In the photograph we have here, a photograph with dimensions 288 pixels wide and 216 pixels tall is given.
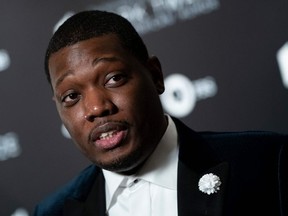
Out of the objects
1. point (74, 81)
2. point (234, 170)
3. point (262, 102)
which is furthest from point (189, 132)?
point (262, 102)

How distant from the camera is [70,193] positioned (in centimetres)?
80

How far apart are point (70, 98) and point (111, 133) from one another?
90 mm

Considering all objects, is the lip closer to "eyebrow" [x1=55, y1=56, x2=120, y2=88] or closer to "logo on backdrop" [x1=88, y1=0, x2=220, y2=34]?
"eyebrow" [x1=55, y1=56, x2=120, y2=88]

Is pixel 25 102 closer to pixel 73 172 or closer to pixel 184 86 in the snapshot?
pixel 73 172

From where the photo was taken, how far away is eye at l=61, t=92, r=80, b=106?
67cm

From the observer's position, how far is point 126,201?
0.72 meters

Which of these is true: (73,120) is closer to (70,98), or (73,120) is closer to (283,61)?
(70,98)

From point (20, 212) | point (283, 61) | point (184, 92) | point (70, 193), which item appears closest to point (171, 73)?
point (184, 92)

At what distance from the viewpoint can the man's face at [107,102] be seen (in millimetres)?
640

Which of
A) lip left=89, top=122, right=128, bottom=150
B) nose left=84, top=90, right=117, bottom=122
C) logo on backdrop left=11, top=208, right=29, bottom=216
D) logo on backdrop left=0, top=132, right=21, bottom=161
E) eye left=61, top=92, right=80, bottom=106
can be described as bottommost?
logo on backdrop left=11, top=208, right=29, bottom=216

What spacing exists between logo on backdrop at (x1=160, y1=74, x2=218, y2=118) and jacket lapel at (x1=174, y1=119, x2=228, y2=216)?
0.96 feet

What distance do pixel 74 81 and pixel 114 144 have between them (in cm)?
11

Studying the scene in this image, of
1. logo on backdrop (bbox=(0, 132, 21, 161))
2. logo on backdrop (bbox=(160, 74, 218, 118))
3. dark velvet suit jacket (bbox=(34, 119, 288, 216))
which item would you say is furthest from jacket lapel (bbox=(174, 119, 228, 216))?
logo on backdrop (bbox=(0, 132, 21, 161))

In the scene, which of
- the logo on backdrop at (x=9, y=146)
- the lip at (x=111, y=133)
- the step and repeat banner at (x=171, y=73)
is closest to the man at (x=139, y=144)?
the lip at (x=111, y=133)
